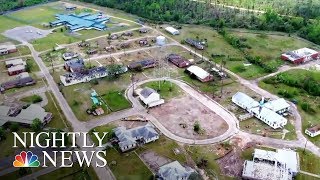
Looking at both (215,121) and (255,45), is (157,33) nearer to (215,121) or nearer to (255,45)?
(255,45)

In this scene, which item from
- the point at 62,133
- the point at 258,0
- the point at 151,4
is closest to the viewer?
the point at 62,133

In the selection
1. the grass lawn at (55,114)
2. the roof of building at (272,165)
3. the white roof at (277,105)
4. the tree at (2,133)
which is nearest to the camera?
the roof of building at (272,165)

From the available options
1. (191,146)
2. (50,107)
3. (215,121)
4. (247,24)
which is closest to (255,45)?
(247,24)

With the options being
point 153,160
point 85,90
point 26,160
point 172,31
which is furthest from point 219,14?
point 26,160

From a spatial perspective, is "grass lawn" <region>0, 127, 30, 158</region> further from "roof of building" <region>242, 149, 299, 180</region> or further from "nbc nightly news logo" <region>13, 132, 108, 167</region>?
"roof of building" <region>242, 149, 299, 180</region>

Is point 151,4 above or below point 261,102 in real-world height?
above

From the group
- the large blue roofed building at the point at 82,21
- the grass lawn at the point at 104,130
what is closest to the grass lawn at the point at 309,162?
the grass lawn at the point at 104,130

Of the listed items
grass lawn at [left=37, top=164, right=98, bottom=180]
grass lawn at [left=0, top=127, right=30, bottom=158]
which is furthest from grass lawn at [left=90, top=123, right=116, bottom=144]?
grass lawn at [left=0, top=127, right=30, bottom=158]

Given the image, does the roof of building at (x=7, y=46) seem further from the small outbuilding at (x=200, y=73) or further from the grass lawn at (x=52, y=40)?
the small outbuilding at (x=200, y=73)
